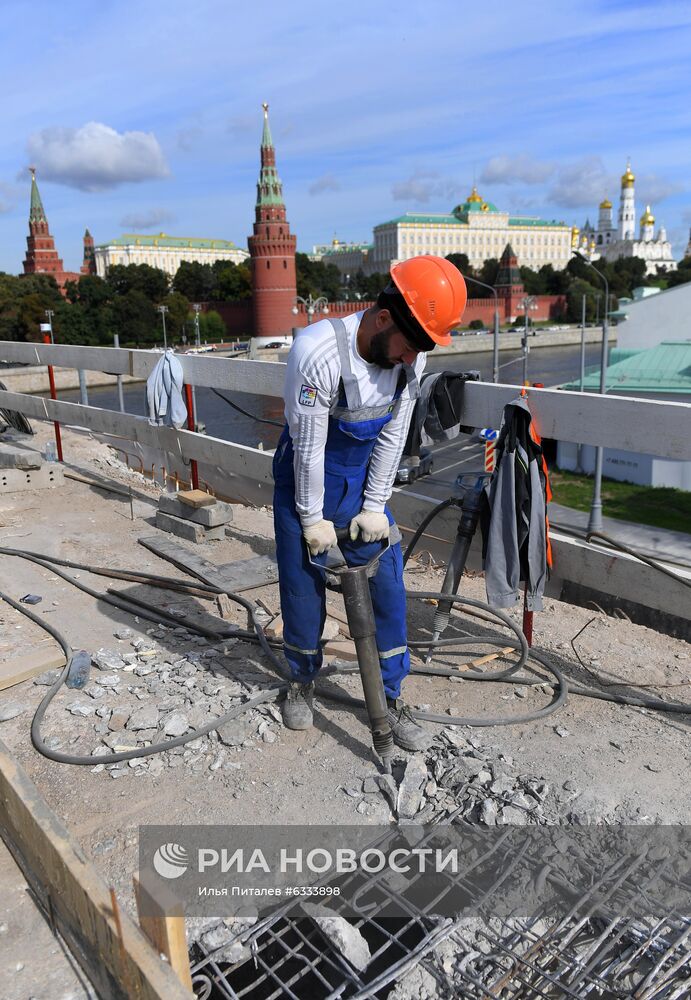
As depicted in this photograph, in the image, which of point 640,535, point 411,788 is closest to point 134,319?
point 640,535

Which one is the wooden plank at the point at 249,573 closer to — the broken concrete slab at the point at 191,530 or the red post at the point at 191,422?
the broken concrete slab at the point at 191,530

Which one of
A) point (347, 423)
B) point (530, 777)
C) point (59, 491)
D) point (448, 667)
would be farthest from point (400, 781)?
point (59, 491)

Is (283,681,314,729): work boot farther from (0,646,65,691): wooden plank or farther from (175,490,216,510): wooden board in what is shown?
(175,490,216,510): wooden board

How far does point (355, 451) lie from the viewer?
308 cm

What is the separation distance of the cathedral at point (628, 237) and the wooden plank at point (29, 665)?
15080 centimetres

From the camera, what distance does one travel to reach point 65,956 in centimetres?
224

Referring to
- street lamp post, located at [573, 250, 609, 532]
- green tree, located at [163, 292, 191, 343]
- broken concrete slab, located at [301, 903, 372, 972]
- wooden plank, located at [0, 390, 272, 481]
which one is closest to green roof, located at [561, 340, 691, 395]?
street lamp post, located at [573, 250, 609, 532]

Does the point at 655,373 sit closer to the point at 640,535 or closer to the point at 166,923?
the point at 640,535

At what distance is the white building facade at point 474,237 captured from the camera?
127 metres

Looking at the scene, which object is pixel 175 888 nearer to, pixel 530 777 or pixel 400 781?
pixel 400 781

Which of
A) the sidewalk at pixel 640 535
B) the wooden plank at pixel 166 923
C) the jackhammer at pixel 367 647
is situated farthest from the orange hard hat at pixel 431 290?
the sidewalk at pixel 640 535

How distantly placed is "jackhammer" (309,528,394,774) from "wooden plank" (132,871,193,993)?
119 centimetres

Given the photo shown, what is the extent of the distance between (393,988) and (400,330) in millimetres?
2052

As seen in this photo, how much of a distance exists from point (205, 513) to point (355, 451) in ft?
9.51
